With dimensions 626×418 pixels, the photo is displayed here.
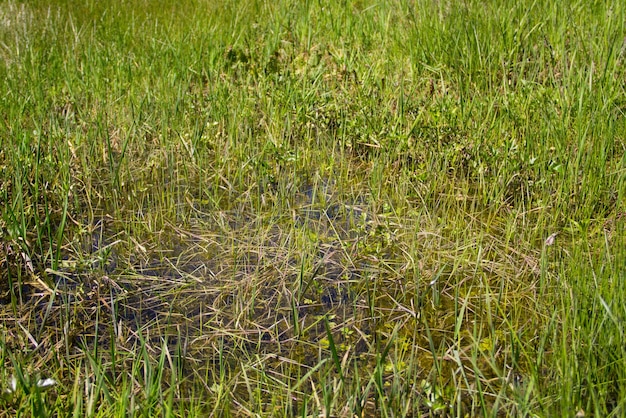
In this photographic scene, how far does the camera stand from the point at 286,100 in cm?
393

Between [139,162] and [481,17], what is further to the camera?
[481,17]

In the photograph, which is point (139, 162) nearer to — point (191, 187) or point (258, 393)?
point (191, 187)

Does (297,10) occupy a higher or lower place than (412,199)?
higher

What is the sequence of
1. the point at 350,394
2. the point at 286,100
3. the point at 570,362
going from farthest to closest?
the point at 286,100
the point at 350,394
the point at 570,362

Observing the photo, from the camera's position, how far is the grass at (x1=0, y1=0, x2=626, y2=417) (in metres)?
2.21

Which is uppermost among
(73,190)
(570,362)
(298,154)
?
(570,362)

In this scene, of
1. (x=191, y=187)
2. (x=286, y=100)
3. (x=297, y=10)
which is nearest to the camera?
(x=191, y=187)

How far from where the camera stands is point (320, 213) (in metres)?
3.26

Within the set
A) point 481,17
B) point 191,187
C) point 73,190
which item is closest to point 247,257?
point 191,187

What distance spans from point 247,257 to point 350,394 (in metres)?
0.91

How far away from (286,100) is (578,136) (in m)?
1.51

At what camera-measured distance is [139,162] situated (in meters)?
3.62

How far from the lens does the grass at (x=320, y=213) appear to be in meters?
2.21

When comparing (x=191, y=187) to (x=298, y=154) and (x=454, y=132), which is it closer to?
(x=298, y=154)
